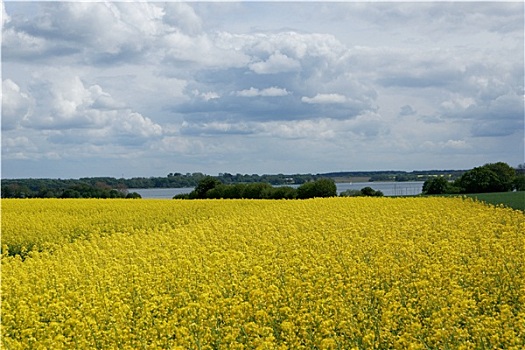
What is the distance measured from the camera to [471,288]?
8.91 metres

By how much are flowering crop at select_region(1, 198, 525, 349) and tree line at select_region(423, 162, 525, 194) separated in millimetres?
33705

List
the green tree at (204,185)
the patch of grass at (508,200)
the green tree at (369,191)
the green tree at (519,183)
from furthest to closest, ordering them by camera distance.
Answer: the green tree at (519,183) → the green tree at (369,191) → the green tree at (204,185) → the patch of grass at (508,200)

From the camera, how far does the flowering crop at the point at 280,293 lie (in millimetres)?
7121

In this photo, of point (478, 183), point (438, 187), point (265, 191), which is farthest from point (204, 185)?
point (478, 183)

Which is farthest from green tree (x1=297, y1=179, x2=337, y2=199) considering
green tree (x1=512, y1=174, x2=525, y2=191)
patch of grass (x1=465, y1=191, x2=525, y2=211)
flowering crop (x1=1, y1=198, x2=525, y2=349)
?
flowering crop (x1=1, y1=198, x2=525, y2=349)

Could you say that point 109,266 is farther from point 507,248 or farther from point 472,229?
point 472,229

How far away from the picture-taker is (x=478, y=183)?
155 feet

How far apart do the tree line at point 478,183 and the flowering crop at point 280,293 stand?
33705 millimetres

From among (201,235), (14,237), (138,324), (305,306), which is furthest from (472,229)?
(14,237)

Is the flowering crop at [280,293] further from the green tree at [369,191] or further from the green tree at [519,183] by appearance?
the green tree at [519,183]

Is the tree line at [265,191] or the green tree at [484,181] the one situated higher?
the green tree at [484,181]

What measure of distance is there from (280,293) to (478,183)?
136 ft

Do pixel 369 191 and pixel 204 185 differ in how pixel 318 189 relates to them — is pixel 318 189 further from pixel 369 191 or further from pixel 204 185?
pixel 204 185

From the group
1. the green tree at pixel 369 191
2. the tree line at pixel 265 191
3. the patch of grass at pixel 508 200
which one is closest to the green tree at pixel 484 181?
the green tree at pixel 369 191
